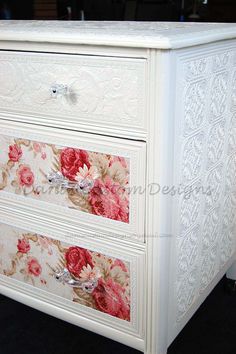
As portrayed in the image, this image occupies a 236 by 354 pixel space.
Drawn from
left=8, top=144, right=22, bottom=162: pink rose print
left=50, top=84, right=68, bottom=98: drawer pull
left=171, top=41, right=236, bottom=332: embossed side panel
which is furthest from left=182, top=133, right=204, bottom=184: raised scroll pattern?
left=8, top=144, right=22, bottom=162: pink rose print

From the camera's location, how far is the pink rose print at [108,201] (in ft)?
2.72

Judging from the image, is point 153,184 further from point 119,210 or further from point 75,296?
point 75,296

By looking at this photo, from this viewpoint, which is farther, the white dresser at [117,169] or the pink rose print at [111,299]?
the pink rose print at [111,299]

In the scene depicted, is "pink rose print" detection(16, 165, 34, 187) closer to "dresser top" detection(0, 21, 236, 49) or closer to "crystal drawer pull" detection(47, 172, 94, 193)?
"crystal drawer pull" detection(47, 172, 94, 193)

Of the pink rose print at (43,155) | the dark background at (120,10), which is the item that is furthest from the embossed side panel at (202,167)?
the dark background at (120,10)

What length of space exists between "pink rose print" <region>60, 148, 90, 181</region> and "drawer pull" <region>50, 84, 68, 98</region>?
104 mm

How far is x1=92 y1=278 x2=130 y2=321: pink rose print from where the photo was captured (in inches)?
35.0

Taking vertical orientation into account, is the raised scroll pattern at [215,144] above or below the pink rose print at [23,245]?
above

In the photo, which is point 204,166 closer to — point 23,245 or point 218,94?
point 218,94

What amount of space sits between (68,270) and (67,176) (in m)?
0.20

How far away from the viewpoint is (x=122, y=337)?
0.91 m

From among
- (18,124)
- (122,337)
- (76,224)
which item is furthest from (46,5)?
(122,337)

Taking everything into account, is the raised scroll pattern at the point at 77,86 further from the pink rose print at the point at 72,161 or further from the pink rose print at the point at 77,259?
the pink rose print at the point at 77,259

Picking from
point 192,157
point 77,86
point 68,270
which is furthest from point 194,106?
point 68,270
